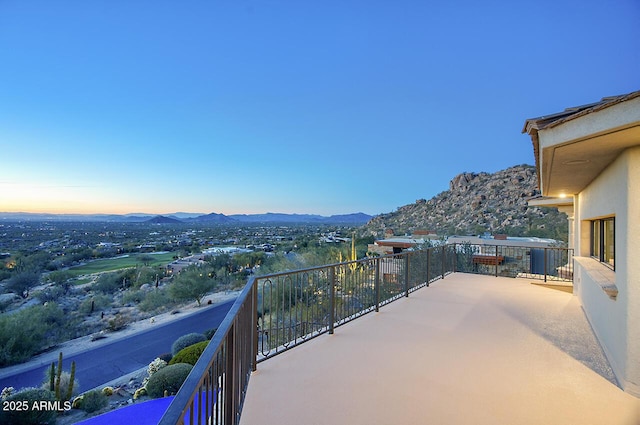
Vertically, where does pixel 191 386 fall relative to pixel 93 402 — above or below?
above

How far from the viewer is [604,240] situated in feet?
18.2

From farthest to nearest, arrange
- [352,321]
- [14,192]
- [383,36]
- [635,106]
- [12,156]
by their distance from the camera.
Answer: [14,192] → [12,156] → [383,36] → [352,321] → [635,106]

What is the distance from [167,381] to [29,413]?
12.9ft

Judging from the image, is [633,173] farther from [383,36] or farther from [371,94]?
[371,94]

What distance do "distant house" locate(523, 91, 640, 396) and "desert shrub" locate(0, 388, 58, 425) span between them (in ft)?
46.2

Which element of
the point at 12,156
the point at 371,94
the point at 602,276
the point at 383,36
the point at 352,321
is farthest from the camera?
the point at 12,156

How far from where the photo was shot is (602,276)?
4.46 m

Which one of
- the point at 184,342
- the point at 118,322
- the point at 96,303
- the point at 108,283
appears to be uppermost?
the point at 184,342

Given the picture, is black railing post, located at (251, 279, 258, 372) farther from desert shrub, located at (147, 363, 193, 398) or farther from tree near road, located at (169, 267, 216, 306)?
tree near road, located at (169, 267, 216, 306)

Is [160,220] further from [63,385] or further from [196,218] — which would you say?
[63,385]

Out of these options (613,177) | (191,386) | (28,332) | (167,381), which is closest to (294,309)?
(167,381)

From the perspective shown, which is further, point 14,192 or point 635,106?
point 14,192

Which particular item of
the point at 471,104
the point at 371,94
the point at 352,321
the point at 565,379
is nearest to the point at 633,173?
the point at 565,379

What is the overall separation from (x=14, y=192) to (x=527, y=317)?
43118mm
